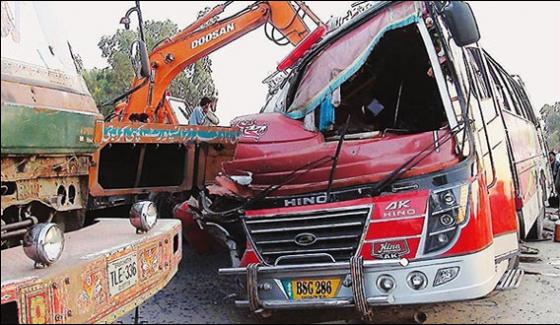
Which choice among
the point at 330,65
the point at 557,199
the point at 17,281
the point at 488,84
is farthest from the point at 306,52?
Answer: the point at 557,199

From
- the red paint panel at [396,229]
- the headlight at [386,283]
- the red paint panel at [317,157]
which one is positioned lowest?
the headlight at [386,283]

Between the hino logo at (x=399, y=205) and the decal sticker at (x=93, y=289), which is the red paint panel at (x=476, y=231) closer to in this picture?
the hino logo at (x=399, y=205)

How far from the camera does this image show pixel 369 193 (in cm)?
378

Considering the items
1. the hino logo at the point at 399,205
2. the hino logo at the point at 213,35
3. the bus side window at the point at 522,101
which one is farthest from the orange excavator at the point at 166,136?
the bus side window at the point at 522,101

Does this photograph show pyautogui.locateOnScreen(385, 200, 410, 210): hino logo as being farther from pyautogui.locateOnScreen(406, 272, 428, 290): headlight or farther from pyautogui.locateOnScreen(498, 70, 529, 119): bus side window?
pyautogui.locateOnScreen(498, 70, 529, 119): bus side window

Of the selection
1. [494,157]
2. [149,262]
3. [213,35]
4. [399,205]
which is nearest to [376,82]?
[494,157]

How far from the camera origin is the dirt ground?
4023 mm

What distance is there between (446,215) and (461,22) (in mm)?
1190

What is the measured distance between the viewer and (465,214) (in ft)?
11.7

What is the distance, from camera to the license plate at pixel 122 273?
2521 mm

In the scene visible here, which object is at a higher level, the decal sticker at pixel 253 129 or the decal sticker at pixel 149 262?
the decal sticker at pixel 253 129

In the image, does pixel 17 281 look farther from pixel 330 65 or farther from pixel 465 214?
pixel 330 65

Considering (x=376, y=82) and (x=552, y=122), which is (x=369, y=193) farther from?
(x=552, y=122)

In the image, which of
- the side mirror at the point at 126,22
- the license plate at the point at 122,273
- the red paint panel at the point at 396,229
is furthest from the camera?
the side mirror at the point at 126,22
